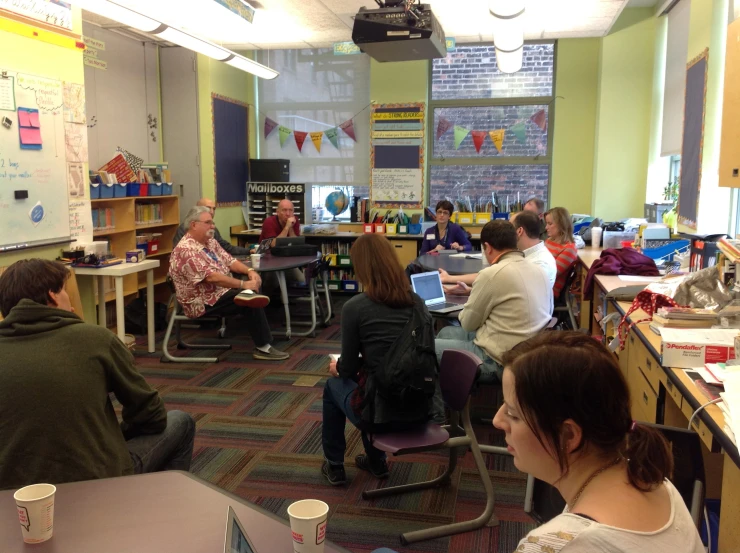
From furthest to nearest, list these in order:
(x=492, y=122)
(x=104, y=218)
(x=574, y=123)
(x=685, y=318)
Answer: (x=492, y=122) → (x=574, y=123) → (x=104, y=218) → (x=685, y=318)

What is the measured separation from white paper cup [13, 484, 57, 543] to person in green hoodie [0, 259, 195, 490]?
1.81 feet

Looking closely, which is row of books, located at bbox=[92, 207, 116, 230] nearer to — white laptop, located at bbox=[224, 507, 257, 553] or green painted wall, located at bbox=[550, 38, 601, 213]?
green painted wall, located at bbox=[550, 38, 601, 213]

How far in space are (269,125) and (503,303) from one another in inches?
237

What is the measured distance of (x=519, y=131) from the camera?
7949mm

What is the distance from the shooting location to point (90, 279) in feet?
17.4

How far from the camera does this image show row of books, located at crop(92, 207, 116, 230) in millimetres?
5805

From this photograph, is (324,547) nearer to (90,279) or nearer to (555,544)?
(555,544)

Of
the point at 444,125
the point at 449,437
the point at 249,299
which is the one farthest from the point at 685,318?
the point at 444,125

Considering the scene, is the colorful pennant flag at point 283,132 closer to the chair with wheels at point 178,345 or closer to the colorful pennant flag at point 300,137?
the colorful pennant flag at point 300,137

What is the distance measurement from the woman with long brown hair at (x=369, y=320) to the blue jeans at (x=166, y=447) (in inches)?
27.4

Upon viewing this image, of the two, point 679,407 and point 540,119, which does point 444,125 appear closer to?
point 540,119

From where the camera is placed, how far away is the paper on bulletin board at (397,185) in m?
8.19

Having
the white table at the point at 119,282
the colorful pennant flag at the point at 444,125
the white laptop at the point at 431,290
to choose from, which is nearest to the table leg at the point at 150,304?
the white table at the point at 119,282

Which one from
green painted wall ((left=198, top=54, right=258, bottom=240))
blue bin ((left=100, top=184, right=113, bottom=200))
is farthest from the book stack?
green painted wall ((left=198, top=54, right=258, bottom=240))
